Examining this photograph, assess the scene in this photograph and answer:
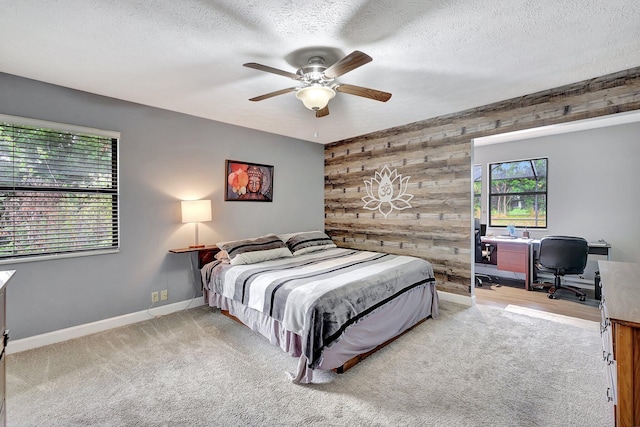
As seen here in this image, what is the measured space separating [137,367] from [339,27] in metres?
2.93

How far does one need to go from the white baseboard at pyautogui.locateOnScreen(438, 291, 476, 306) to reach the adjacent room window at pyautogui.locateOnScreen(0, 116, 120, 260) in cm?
399

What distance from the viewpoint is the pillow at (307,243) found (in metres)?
4.09

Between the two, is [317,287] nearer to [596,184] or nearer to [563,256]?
[563,256]

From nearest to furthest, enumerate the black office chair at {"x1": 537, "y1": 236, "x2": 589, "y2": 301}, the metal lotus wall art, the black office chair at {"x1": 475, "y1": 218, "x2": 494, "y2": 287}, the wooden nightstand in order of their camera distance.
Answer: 1. the wooden nightstand
2. the black office chair at {"x1": 537, "y1": 236, "x2": 589, "y2": 301}
3. the metal lotus wall art
4. the black office chair at {"x1": 475, "y1": 218, "x2": 494, "y2": 287}

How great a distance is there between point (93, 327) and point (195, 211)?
1.51 m

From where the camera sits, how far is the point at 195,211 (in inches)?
136

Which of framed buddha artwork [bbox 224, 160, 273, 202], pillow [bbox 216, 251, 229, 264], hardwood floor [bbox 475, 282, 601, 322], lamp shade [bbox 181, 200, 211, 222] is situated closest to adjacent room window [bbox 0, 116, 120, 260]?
lamp shade [bbox 181, 200, 211, 222]

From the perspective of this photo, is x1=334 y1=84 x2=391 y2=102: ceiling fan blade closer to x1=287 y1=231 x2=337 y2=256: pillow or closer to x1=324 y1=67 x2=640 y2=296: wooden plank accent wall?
x1=324 y1=67 x2=640 y2=296: wooden plank accent wall

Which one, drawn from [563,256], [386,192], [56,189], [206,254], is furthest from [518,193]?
[56,189]

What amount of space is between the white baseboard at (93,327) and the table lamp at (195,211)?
106 cm

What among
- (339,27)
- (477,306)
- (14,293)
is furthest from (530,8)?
(14,293)

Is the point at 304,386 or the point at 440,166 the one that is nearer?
the point at 304,386

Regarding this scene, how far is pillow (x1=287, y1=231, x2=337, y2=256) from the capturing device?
4.09 m

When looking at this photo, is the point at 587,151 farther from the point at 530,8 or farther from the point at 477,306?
the point at 530,8
